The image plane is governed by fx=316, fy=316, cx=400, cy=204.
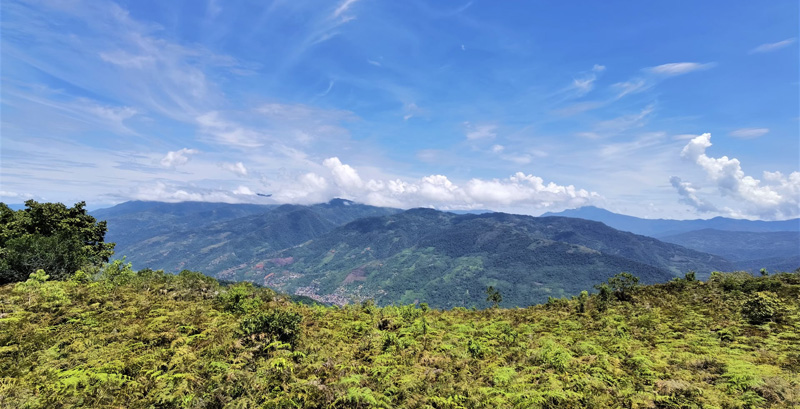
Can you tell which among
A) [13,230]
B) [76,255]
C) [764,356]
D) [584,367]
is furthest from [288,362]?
[13,230]

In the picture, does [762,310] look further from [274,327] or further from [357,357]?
[274,327]

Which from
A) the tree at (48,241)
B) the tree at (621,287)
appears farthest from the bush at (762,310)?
the tree at (48,241)

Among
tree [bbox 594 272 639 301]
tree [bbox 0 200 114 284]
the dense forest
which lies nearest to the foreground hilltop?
the dense forest

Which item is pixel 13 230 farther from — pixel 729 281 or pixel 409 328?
pixel 729 281

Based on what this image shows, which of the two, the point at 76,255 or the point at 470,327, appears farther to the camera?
the point at 76,255

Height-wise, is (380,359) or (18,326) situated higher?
(18,326)

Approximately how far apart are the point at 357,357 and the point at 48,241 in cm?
3886

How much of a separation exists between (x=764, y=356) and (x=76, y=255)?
55.7 metres

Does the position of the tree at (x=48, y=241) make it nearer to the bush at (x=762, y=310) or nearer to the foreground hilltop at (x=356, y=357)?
the foreground hilltop at (x=356, y=357)

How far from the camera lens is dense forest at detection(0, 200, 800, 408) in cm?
941

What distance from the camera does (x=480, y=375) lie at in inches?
472

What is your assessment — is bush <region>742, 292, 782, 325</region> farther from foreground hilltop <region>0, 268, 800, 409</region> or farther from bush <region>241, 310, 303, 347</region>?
bush <region>241, 310, 303, 347</region>

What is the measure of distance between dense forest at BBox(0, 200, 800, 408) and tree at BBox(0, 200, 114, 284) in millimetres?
16985

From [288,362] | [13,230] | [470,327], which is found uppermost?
[13,230]
